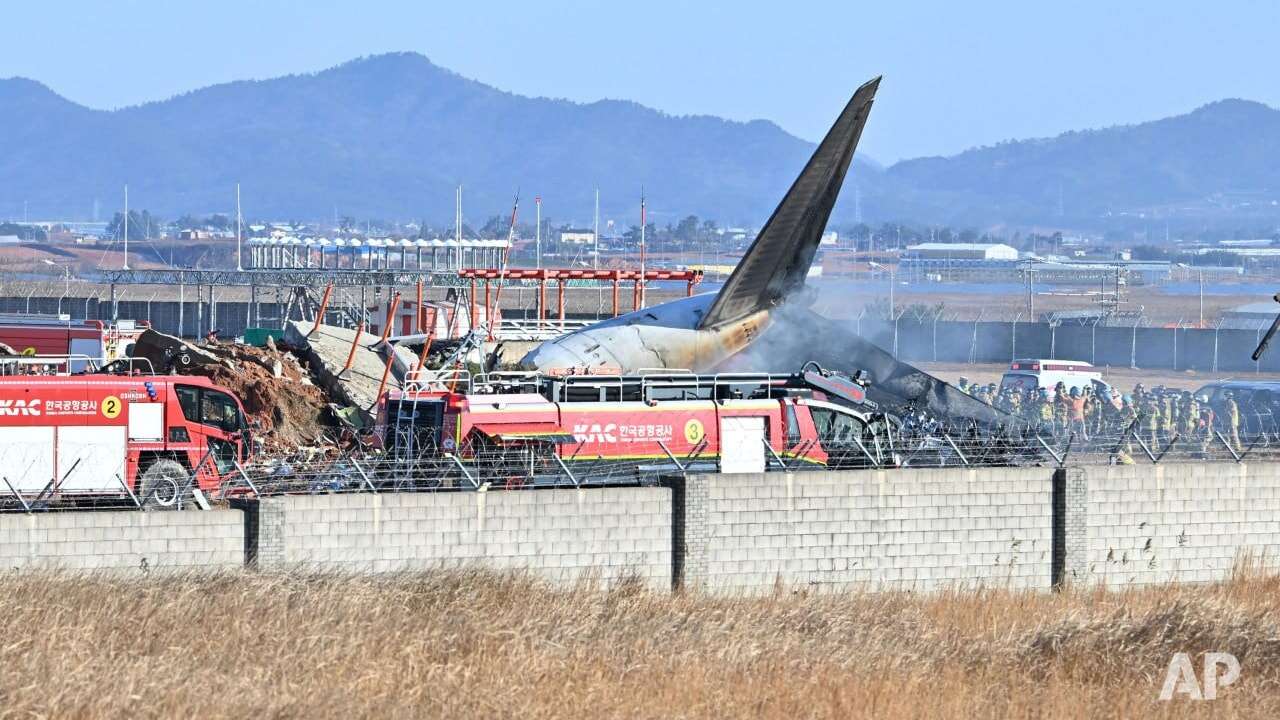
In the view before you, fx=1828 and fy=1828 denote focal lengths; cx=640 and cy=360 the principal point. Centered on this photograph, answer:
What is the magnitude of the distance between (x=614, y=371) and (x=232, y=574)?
55.2 feet

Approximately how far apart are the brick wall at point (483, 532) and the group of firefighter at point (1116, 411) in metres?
12.4

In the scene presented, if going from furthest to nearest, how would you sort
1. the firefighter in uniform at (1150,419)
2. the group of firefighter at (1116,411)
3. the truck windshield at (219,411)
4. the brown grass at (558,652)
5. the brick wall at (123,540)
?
1. the group of firefighter at (1116,411)
2. the firefighter in uniform at (1150,419)
3. the truck windshield at (219,411)
4. the brick wall at (123,540)
5. the brown grass at (558,652)

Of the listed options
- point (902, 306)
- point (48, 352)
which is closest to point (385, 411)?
point (48, 352)

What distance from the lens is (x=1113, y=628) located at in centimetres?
2592

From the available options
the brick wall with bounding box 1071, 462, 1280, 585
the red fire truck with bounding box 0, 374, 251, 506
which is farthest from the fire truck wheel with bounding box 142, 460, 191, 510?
the brick wall with bounding box 1071, 462, 1280, 585

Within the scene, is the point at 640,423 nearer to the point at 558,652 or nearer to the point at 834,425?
the point at 834,425

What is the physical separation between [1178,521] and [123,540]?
1751 centimetres

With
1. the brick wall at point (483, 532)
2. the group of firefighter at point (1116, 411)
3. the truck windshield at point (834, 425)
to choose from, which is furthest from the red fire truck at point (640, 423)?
the group of firefighter at point (1116, 411)

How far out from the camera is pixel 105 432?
32031 mm

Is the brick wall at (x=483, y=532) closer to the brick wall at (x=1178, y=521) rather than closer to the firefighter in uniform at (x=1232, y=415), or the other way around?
the brick wall at (x=1178, y=521)

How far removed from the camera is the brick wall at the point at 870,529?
28094 mm

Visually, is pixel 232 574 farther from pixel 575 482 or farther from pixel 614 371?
pixel 614 371

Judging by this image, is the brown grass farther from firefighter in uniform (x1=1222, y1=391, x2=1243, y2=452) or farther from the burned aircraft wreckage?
the burned aircraft wreckage

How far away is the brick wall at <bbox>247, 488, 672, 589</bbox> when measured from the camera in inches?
1019
